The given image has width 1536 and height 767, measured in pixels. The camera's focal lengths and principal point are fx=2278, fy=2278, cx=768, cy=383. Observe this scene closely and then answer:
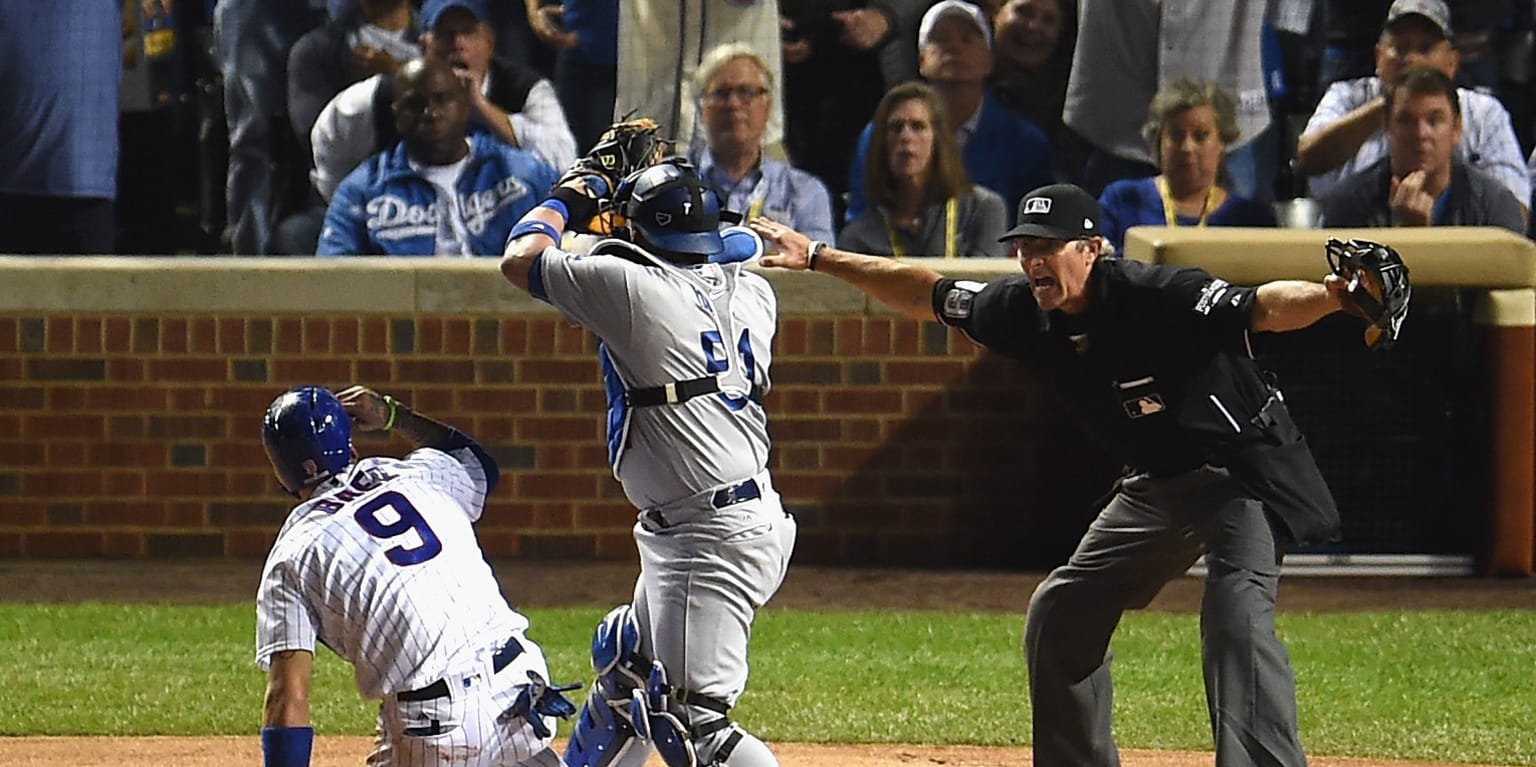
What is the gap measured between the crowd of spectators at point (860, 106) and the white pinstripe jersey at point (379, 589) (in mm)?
5363

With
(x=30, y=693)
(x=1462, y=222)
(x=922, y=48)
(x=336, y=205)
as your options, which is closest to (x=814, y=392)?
(x=922, y=48)

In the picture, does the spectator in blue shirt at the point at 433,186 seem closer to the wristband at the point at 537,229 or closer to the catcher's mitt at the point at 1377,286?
the wristband at the point at 537,229

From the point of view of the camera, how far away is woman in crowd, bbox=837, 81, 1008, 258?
10.2m

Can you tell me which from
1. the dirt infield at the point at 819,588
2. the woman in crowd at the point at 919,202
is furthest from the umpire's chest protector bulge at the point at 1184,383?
the woman in crowd at the point at 919,202

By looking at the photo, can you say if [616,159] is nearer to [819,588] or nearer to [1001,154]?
[819,588]

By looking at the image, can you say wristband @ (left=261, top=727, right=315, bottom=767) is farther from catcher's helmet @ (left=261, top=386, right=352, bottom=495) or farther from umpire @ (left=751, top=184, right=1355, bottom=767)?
umpire @ (left=751, top=184, right=1355, bottom=767)

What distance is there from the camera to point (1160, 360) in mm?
5664

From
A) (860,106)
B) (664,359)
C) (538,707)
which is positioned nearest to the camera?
(538,707)

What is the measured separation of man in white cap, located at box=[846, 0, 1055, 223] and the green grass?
2104 mm

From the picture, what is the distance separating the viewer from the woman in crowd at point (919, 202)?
10180 mm

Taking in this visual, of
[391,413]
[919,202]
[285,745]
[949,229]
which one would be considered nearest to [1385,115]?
[949,229]

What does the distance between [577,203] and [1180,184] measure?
5.09m

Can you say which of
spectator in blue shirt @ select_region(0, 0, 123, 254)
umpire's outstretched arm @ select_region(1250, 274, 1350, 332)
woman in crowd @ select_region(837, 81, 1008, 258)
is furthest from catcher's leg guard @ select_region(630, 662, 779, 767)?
spectator in blue shirt @ select_region(0, 0, 123, 254)

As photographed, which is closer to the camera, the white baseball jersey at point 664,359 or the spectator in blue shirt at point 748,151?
the white baseball jersey at point 664,359
